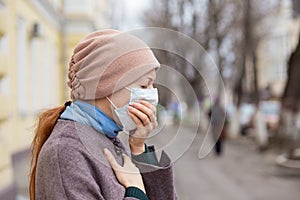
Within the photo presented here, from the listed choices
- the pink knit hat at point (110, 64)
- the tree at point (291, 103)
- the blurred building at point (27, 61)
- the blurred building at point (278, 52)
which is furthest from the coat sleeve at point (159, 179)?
the blurred building at point (278, 52)

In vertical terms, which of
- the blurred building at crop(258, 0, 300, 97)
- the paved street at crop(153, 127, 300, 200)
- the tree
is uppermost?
the blurred building at crop(258, 0, 300, 97)

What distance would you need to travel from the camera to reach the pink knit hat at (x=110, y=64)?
145 centimetres

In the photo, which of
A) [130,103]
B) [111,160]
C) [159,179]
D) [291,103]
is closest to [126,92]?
[130,103]

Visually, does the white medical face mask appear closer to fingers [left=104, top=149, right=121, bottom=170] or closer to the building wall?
fingers [left=104, top=149, right=121, bottom=170]

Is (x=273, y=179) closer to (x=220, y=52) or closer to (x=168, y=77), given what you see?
A: (x=168, y=77)

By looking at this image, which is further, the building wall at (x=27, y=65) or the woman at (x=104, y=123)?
the building wall at (x=27, y=65)

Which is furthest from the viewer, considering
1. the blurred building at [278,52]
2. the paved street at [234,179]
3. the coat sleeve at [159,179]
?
the blurred building at [278,52]

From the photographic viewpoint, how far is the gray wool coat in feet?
4.39

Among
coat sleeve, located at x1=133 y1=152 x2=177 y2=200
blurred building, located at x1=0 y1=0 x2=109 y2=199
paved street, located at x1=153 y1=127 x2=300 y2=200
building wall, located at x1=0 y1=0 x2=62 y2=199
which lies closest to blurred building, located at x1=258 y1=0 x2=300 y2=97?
blurred building, located at x1=0 y1=0 x2=109 y2=199

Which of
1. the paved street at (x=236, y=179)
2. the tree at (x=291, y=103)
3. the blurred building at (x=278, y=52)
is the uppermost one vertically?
the blurred building at (x=278, y=52)

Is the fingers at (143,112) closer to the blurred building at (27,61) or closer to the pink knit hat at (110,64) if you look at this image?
the pink knit hat at (110,64)

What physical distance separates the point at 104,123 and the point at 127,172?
0.15m

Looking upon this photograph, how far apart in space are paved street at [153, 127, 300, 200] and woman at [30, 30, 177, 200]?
15.5 ft

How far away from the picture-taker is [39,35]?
14.1 m
